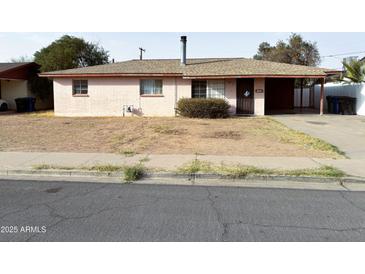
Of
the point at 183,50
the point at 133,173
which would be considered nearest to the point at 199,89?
the point at 183,50

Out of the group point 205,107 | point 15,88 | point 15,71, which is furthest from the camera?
point 15,88

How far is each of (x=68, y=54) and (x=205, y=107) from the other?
56.4 ft

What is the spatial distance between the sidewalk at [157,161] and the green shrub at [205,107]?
10.3 meters

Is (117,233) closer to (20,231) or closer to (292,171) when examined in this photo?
(20,231)

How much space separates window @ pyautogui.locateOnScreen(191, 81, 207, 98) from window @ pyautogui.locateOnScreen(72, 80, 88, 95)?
23.5 feet

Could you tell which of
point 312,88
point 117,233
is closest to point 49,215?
point 117,233

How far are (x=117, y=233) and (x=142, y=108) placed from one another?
1685cm

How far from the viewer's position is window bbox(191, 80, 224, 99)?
65.8 ft

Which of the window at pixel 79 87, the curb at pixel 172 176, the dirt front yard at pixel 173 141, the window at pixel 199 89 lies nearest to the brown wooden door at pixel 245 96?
the window at pixel 199 89

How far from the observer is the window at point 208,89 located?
20.1m

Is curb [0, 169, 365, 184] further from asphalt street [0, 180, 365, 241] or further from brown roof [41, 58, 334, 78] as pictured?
brown roof [41, 58, 334, 78]

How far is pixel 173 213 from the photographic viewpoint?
180 inches

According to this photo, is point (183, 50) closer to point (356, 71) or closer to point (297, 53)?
point (356, 71)

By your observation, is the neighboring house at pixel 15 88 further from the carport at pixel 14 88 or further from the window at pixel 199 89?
the window at pixel 199 89
